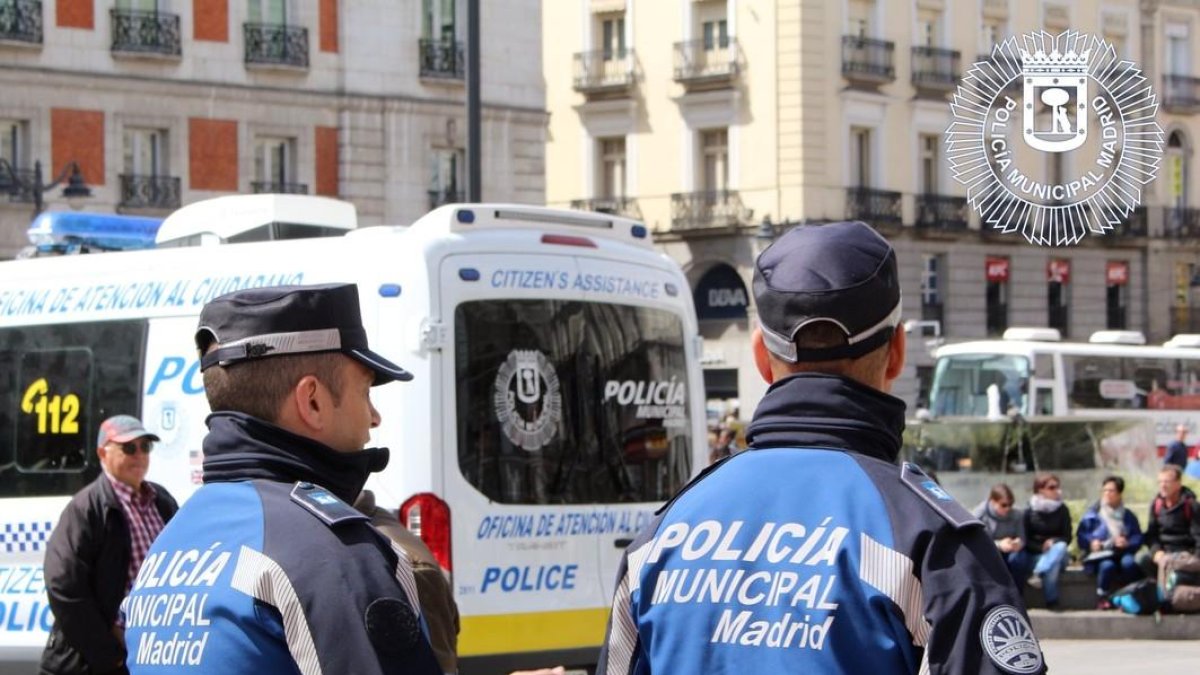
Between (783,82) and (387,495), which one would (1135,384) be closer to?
(783,82)

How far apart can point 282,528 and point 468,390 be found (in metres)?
6.71

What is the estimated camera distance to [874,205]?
1986 inches

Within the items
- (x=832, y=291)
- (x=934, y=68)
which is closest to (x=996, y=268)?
(x=934, y=68)

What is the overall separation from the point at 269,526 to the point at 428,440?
653cm

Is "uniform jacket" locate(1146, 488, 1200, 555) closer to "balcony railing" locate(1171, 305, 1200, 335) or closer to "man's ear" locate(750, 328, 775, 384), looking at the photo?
"man's ear" locate(750, 328, 775, 384)

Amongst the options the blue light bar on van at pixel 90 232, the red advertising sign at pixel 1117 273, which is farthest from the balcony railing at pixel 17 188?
the red advertising sign at pixel 1117 273

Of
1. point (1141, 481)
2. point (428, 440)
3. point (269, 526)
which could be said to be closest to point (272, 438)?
A: point (269, 526)

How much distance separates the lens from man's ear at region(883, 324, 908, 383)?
Answer: 3.27 m

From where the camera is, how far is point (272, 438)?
349cm

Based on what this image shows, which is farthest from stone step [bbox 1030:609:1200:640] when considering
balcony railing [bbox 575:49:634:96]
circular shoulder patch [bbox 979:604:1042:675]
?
balcony railing [bbox 575:49:634:96]

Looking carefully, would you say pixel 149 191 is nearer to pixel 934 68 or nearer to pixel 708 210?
pixel 934 68

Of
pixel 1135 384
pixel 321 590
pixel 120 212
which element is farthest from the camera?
pixel 1135 384

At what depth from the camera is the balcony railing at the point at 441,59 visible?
4312cm

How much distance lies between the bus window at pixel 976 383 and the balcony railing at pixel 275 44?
13.7 metres
